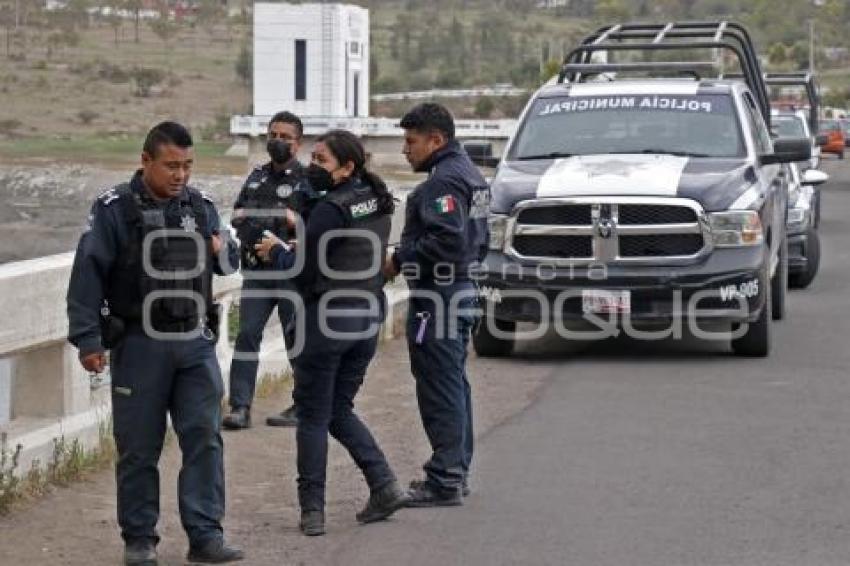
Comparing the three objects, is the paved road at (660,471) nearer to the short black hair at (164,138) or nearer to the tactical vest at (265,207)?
the tactical vest at (265,207)

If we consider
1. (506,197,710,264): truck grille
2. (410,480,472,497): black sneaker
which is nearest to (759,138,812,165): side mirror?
(506,197,710,264): truck grille

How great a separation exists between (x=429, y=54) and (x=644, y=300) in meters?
140

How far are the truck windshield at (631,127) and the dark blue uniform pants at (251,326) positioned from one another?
Answer: 3987mm

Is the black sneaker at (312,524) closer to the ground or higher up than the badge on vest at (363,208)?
closer to the ground

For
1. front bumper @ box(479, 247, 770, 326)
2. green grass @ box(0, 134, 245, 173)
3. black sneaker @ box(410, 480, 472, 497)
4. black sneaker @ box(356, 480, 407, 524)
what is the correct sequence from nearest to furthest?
black sneaker @ box(356, 480, 407, 524) → black sneaker @ box(410, 480, 472, 497) → front bumper @ box(479, 247, 770, 326) → green grass @ box(0, 134, 245, 173)

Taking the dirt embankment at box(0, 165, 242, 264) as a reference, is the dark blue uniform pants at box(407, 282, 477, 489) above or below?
above

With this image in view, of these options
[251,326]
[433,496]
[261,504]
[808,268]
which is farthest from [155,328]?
[808,268]

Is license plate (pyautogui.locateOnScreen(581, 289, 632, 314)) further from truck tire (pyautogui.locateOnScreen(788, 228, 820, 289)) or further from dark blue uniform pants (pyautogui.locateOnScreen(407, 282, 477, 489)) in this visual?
truck tire (pyautogui.locateOnScreen(788, 228, 820, 289))

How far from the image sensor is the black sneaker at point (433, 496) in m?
8.70

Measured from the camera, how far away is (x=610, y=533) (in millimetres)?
8141

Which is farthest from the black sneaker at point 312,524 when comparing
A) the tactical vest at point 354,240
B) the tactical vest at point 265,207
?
the tactical vest at point 265,207

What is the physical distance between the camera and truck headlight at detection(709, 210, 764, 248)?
12867 millimetres

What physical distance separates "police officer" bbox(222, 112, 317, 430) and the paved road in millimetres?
1337

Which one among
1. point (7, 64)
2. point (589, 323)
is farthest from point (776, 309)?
point (7, 64)
